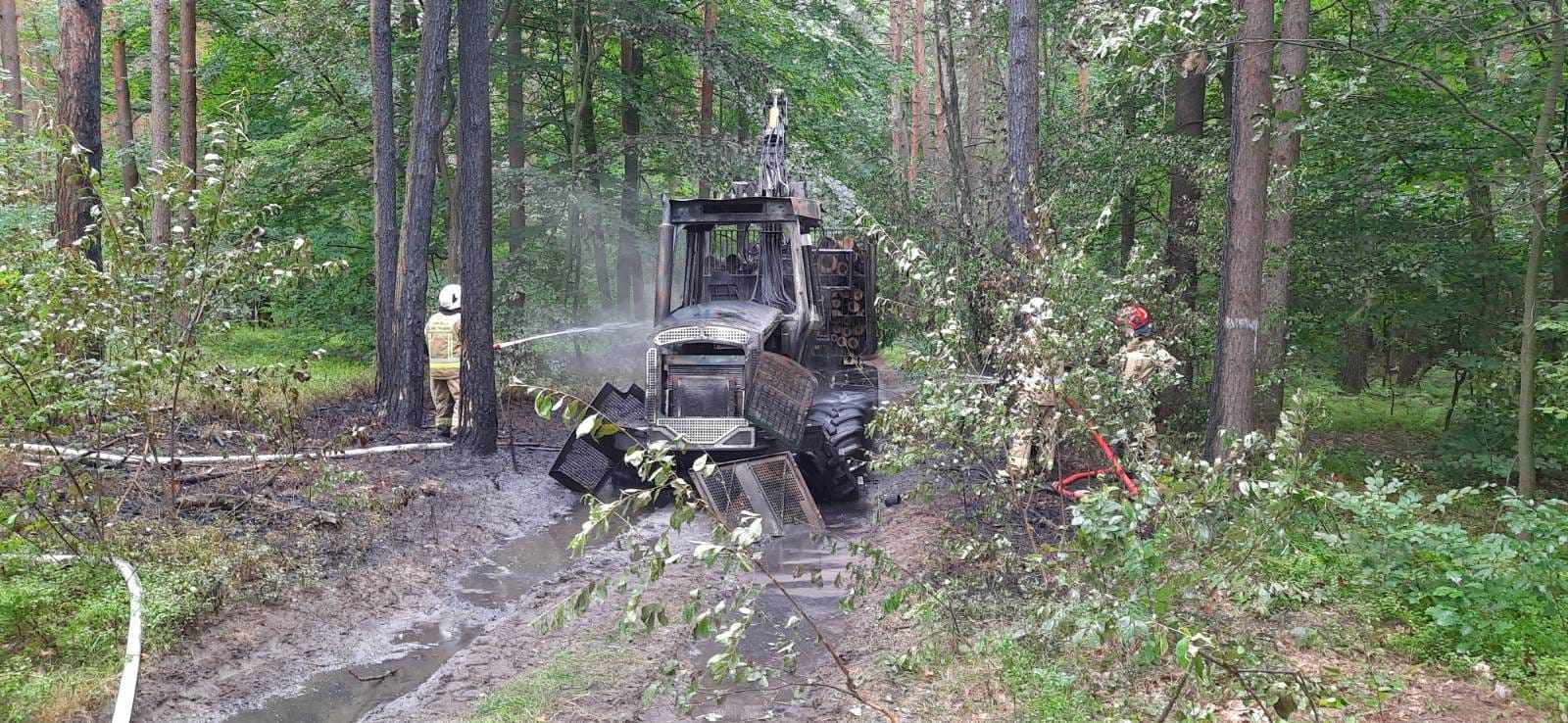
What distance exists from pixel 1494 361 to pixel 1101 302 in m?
5.80

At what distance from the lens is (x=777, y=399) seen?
1092 cm

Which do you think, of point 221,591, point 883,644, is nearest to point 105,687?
point 221,591

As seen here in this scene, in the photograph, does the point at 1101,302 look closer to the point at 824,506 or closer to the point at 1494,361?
the point at 824,506

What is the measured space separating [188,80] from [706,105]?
30.9ft

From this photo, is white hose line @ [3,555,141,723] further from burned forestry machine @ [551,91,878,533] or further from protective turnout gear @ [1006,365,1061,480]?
protective turnout gear @ [1006,365,1061,480]

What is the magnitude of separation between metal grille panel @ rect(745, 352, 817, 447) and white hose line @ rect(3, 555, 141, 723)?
5582 mm

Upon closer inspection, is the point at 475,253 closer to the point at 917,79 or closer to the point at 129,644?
the point at 129,644

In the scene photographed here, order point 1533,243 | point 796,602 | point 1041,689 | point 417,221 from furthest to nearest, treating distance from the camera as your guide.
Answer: point 417,221 → point 1533,243 → point 796,602 → point 1041,689

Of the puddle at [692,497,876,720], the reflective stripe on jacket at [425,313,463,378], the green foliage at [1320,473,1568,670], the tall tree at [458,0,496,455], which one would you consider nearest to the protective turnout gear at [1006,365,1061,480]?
the puddle at [692,497,876,720]

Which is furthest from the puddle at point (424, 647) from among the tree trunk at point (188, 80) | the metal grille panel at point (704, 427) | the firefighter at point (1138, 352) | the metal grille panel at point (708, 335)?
the tree trunk at point (188, 80)

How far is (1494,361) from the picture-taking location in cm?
1064

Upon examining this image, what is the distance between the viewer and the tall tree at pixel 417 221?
1406 centimetres

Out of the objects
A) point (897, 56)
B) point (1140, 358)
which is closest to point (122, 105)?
point (897, 56)

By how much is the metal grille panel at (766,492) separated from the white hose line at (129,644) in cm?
476
